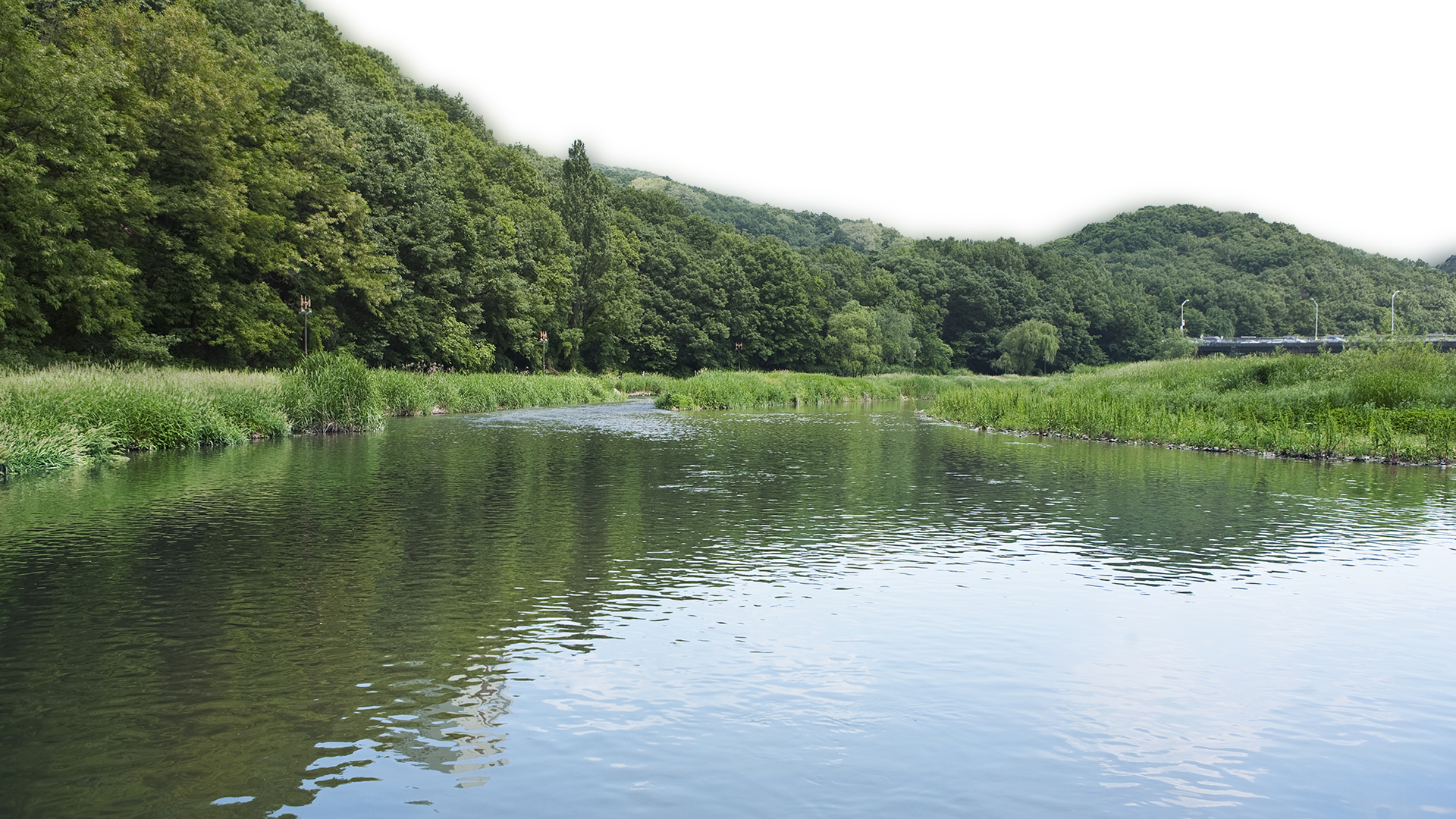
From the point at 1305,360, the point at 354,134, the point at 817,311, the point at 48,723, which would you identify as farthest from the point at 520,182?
the point at 48,723

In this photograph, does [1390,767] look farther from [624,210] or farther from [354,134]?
[624,210]

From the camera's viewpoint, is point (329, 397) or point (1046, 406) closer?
point (329, 397)

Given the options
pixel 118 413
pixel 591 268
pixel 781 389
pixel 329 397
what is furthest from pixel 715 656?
pixel 591 268

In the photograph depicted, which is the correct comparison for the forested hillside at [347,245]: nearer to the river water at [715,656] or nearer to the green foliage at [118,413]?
the green foliage at [118,413]

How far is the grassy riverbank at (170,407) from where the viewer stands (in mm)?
18594

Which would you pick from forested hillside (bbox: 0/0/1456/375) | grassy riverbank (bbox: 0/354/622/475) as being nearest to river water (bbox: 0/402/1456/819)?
grassy riverbank (bbox: 0/354/622/475)

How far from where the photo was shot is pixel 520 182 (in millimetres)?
82688

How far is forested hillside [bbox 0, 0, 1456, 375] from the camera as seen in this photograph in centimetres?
3158

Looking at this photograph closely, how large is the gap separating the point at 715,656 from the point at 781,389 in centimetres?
5236

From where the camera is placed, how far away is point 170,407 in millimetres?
22641

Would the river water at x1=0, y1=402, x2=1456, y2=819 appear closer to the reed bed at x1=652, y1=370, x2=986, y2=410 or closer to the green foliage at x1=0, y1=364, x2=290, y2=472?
the green foliage at x1=0, y1=364, x2=290, y2=472

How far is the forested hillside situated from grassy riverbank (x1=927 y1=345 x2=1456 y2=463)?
103ft

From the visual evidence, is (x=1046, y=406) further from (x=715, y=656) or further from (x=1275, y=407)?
(x=715, y=656)

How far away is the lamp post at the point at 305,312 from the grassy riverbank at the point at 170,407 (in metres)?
6.37
